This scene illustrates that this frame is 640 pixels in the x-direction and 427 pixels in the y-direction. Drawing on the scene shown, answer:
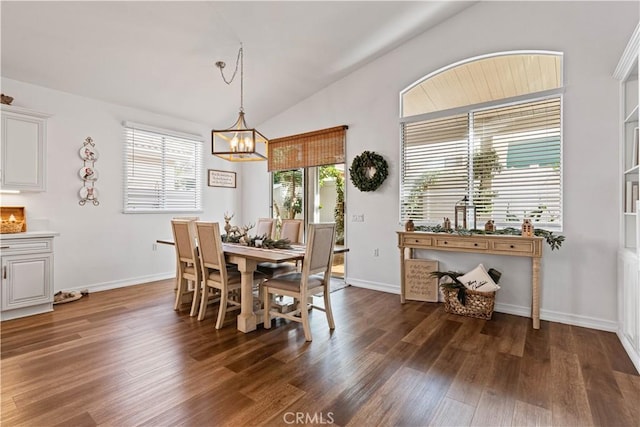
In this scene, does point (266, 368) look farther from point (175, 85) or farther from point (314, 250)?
point (175, 85)

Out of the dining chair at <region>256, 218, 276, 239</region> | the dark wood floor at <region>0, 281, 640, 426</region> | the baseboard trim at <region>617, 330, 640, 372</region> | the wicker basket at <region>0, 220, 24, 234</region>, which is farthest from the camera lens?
the dining chair at <region>256, 218, 276, 239</region>

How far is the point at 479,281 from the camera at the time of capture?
3.42m

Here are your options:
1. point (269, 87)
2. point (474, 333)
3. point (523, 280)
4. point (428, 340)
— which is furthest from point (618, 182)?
point (269, 87)

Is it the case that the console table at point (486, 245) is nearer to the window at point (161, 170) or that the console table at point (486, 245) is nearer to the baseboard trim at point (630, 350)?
the baseboard trim at point (630, 350)

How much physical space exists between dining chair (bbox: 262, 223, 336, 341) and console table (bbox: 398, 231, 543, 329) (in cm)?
122

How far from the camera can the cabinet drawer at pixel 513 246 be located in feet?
10.4

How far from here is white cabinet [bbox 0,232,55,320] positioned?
328 centimetres

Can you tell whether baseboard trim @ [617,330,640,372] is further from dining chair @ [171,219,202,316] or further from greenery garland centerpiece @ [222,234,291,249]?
dining chair @ [171,219,202,316]

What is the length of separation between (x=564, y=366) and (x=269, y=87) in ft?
15.5

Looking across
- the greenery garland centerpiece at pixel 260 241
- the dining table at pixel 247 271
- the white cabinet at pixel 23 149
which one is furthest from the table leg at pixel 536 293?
the white cabinet at pixel 23 149

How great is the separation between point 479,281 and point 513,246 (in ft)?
1.63

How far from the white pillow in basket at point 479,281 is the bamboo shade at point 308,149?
2444 millimetres

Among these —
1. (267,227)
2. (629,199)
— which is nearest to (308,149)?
(267,227)

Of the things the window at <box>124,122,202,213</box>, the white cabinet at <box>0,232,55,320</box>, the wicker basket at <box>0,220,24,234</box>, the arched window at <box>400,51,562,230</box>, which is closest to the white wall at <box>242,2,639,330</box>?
the arched window at <box>400,51,562,230</box>
